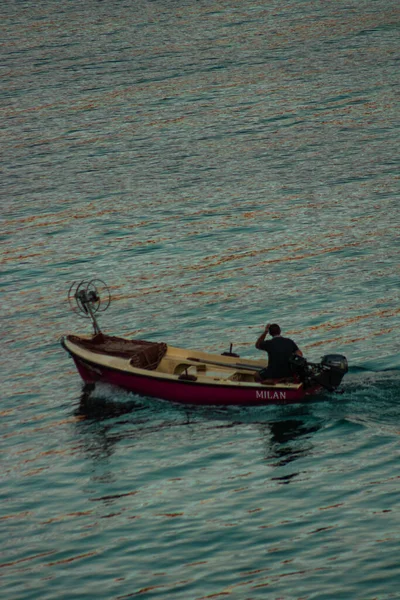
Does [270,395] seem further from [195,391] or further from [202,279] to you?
[202,279]

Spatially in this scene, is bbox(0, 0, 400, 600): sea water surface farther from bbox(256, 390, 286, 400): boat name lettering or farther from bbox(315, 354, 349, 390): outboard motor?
bbox(315, 354, 349, 390): outboard motor

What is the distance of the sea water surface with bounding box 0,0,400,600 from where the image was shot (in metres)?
20.9

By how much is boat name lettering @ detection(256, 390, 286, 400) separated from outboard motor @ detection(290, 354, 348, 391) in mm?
642

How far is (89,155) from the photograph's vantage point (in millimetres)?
55156

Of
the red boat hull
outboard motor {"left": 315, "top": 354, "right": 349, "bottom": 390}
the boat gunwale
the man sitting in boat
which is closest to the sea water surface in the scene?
the red boat hull

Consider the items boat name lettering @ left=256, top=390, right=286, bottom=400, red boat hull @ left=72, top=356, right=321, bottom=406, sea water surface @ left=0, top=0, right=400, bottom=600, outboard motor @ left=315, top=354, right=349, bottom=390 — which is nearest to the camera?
sea water surface @ left=0, top=0, right=400, bottom=600

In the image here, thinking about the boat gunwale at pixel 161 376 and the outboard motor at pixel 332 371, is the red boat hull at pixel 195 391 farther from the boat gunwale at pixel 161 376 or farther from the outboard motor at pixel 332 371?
the outboard motor at pixel 332 371

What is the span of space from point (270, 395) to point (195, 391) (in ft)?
6.79

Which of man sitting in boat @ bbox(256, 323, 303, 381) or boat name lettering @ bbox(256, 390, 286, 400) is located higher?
man sitting in boat @ bbox(256, 323, 303, 381)

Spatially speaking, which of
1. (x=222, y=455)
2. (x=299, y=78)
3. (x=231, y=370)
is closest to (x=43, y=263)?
(x=231, y=370)

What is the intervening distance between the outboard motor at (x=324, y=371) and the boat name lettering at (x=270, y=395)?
64 centimetres

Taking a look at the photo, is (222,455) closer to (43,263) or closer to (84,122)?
(43,263)

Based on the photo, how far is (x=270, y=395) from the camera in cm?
2611

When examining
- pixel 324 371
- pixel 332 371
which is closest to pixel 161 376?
pixel 324 371
